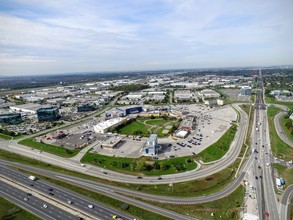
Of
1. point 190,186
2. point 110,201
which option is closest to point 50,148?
point 110,201

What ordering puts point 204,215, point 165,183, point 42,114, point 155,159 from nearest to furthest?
point 204,215 → point 165,183 → point 155,159 → point 42,114

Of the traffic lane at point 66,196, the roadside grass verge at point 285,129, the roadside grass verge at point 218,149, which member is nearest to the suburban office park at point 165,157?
the roadside grass verge at point 218,149

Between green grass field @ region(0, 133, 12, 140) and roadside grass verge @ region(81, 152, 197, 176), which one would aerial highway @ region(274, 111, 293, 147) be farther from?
green grass field @ region(0, 133, 12, 140)

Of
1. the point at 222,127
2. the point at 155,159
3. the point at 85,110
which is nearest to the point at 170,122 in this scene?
the point at 222,127

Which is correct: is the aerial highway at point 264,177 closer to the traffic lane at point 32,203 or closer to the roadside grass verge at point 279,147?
the roadside grass verge at point 279,147

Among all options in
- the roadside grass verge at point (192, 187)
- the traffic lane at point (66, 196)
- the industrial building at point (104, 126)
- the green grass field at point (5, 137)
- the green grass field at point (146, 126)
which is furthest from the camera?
the industrial building at point (104, 126)

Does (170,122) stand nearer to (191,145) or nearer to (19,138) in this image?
(191,145)

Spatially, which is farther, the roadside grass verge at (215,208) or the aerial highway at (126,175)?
the aerial highway at (126,175)
